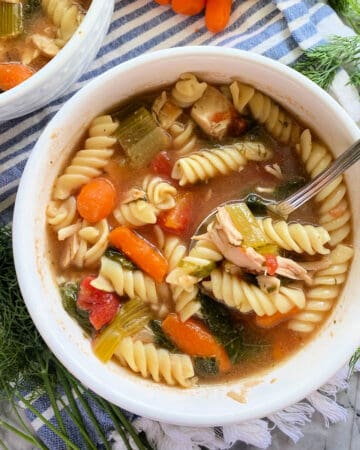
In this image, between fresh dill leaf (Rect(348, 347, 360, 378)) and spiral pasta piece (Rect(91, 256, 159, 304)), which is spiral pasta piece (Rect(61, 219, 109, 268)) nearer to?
spiral pasta piece (Rect(91, 256, 159, 304))

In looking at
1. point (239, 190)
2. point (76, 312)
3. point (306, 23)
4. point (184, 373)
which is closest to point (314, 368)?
point (184, 373)

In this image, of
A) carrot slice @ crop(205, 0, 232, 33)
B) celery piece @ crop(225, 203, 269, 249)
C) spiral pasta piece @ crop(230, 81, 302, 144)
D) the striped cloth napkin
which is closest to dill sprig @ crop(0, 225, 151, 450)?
the striped cloth napkin

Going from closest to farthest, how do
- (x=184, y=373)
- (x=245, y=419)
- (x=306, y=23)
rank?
(x=245, y=419) < (x=184, y=373) < (x=306, y=23)

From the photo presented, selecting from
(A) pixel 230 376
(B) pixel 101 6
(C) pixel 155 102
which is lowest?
(A) pixel 230 376

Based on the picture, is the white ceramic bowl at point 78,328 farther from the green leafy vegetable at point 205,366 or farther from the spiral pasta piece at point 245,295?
the spiral pasta piece at point 245,295

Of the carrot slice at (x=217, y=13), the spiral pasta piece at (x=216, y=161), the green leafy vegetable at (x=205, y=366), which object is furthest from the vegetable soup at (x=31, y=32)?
the green leafy vegetable at (x=205, y=366)

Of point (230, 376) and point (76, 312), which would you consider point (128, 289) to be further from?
point (230, 376)

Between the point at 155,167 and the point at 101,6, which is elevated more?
the point at 101,6
